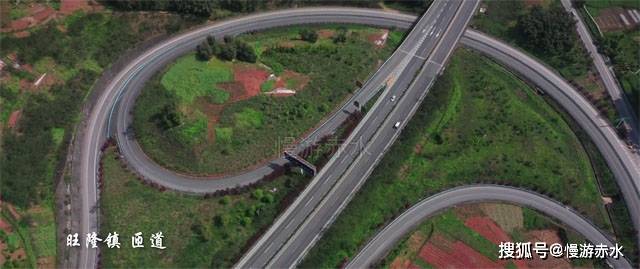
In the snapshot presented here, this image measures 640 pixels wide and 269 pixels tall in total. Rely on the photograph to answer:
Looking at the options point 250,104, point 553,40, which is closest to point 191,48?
point 250,104

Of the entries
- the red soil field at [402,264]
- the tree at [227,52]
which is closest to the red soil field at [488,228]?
the red soil field at [402,264]

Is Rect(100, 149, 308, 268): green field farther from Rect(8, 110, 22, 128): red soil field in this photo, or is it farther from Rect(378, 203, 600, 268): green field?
Rect(8, 110, 22, 128): red soil field

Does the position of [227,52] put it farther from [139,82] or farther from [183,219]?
[183,219]

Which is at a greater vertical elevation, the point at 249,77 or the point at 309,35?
the point at 309,35

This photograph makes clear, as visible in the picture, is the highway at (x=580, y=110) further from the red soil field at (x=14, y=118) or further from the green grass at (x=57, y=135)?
the red soil field at (x=14, y=118)

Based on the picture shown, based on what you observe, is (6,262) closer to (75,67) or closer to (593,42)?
(75,67)

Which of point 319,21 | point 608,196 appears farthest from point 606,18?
point 319,21
